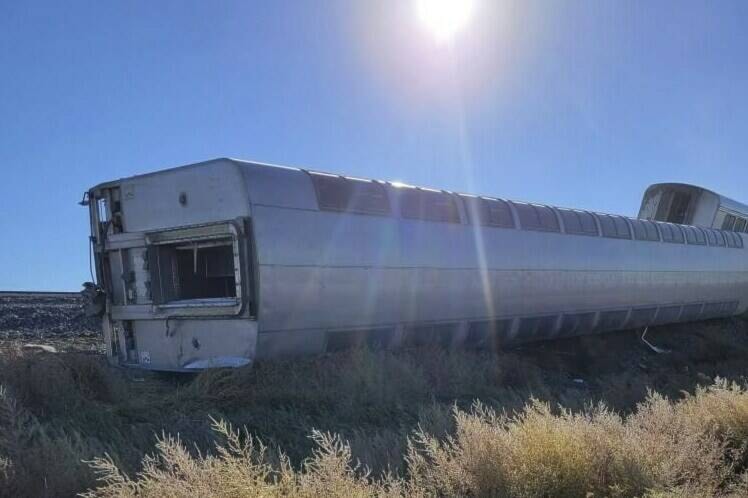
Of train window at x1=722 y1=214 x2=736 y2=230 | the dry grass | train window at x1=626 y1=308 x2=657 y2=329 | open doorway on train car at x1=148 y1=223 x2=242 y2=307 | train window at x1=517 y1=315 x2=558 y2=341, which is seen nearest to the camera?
the dry grass

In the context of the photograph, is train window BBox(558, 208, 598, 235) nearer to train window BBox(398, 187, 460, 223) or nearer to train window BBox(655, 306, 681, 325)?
train window BBox(398, 187, 460, 223)

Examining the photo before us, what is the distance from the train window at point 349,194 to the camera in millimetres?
9844

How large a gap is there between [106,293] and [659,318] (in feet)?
52.0

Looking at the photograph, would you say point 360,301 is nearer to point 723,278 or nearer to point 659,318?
point 659,318

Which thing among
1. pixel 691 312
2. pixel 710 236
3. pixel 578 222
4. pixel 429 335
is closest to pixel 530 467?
pixel 429 335

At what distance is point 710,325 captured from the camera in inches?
908

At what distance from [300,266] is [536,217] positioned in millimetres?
6996

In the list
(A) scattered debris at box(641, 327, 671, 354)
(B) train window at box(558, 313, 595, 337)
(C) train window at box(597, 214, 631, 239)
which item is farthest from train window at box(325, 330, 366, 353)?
(A) scattered debris at box(641, 327, 671, 354)

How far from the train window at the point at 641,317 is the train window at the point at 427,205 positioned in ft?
27.8

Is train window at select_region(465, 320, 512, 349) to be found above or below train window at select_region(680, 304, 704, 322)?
above

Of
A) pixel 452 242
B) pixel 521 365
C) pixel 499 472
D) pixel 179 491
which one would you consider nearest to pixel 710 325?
pixel 521 365

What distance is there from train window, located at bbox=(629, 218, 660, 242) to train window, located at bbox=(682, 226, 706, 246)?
8.49 ft

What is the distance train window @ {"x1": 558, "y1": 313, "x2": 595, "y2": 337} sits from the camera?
49.2 feet

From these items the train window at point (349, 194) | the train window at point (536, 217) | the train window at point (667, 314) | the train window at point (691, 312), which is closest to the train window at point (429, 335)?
the train window at point (349, 194)
